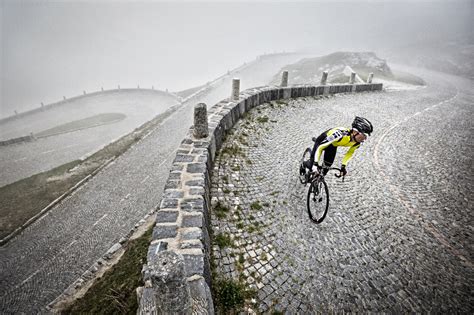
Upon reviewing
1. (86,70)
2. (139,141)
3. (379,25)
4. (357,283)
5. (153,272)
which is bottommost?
(139,141)

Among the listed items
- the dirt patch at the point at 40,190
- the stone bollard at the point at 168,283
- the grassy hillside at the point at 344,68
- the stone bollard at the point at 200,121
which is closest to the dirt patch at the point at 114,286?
the stone bollard at the point at 168,283

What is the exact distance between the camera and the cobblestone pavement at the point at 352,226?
11.7 feet

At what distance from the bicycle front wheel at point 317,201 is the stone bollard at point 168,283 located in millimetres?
3363

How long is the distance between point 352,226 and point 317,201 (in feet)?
2.97

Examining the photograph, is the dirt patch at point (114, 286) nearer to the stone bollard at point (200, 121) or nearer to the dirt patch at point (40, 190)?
the stone bollard at point (200, 121)

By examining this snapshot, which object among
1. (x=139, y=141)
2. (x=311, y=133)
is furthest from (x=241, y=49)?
(x=311, y=133)

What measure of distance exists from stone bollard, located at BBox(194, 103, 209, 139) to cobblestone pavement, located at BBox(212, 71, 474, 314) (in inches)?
36.2

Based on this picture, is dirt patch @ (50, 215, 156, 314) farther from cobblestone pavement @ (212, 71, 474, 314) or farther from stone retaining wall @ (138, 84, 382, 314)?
cobblestone pavement @ (212, 71, 474, 314)

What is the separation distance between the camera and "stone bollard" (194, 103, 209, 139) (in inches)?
216

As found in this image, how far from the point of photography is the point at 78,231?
1230cm

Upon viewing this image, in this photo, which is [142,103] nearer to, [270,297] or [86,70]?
[270,297]

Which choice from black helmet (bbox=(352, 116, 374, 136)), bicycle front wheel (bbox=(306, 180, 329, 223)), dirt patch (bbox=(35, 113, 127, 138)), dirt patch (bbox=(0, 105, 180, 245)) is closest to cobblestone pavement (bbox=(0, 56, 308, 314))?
dirt patch (bbox=(0, 105, 180, 245))

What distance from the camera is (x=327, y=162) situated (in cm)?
504

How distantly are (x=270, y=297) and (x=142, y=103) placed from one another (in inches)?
1881
